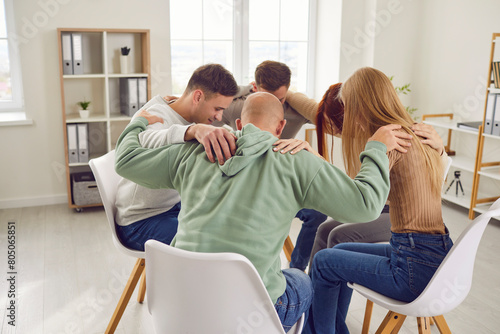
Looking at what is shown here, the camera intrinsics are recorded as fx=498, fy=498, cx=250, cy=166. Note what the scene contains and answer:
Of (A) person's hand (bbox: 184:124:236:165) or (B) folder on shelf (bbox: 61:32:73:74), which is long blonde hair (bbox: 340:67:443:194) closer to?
(A) person's hand (bbox: 184:124:236:165)

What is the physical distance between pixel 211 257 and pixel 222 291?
12 cm

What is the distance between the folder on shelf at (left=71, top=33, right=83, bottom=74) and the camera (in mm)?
3627

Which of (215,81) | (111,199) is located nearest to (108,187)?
(111,199)

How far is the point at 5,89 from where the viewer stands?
4.11 meters

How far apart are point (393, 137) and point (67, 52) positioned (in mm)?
2878

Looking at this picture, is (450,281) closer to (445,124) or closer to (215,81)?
(215,81)

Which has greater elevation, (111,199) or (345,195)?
(345,195)

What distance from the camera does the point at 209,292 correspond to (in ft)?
3.88

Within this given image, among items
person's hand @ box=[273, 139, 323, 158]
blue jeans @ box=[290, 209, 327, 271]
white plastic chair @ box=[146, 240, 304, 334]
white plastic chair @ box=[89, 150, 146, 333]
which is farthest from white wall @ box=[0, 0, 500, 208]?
white plastic chair @ box=[146, 240, 304, 334]

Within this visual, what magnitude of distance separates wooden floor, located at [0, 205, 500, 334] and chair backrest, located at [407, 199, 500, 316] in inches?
30.5

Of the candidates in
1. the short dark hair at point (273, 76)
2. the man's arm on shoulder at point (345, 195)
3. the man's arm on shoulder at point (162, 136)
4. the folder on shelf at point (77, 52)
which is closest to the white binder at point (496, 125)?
the short dark hair at point (273, 76)

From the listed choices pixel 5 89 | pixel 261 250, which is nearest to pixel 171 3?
pixel 5 89

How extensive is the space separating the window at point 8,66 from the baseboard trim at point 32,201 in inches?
30.4

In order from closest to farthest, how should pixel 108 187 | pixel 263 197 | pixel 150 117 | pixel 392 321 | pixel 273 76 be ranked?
Result: pixel 263 197
pixel 392 321
pixel 150 117
pixel 108 187
pixel 273 76
